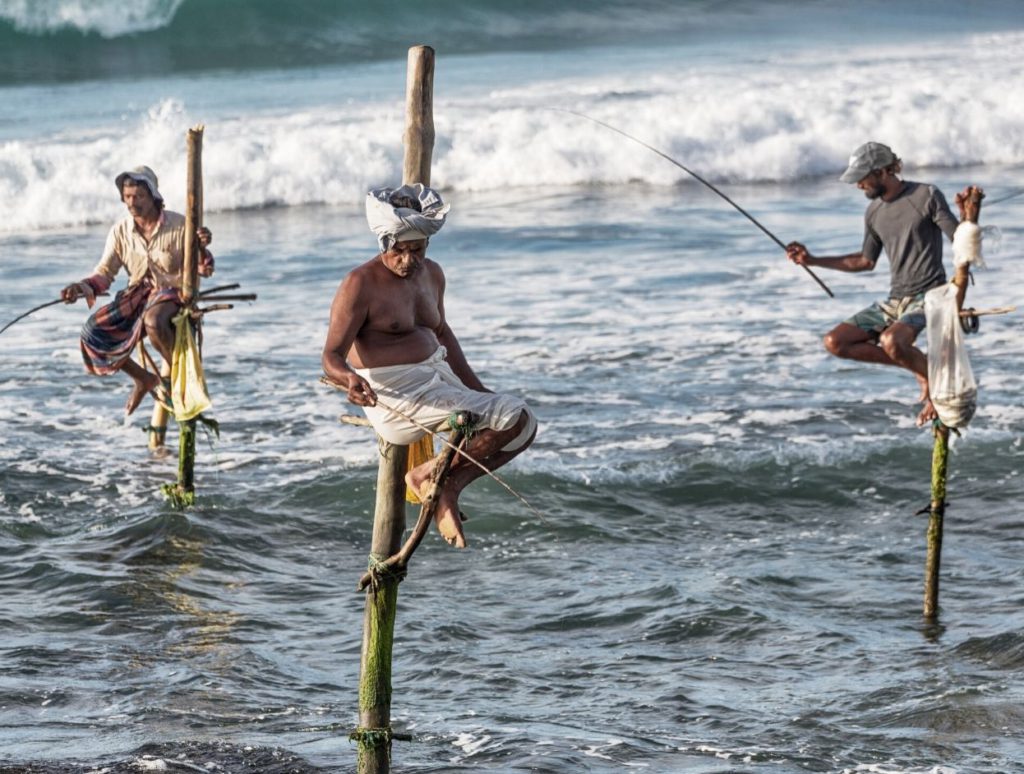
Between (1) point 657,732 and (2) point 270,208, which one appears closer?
(1) point 657,732

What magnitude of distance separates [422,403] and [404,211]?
622 millimetres

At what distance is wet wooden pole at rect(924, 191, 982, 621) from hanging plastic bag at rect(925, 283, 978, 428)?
0.21 feet

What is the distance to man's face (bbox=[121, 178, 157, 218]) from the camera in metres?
9.30

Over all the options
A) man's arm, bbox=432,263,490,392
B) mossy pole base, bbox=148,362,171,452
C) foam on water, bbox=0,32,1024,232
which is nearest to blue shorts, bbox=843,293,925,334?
man's arm, bbox=432,263,490,392

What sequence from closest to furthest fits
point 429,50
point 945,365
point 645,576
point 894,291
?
1. point 429,50
2. point 945,365
3. point 894,291
4. point 645,576

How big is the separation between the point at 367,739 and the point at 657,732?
67.2 inches

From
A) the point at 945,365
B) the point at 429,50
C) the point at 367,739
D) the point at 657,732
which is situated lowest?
the point at 657,732

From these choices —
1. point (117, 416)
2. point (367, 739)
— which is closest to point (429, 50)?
point (367, 739)

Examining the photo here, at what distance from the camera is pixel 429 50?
5.14m

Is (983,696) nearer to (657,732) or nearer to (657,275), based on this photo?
(657,732)

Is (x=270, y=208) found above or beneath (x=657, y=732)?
above

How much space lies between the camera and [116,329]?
382 inches

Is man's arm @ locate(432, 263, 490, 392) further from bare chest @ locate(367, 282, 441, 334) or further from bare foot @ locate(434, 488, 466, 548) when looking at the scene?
bare foot @ locate(434, 488, 466, 548)

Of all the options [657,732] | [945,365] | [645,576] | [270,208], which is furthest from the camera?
[270,208]
